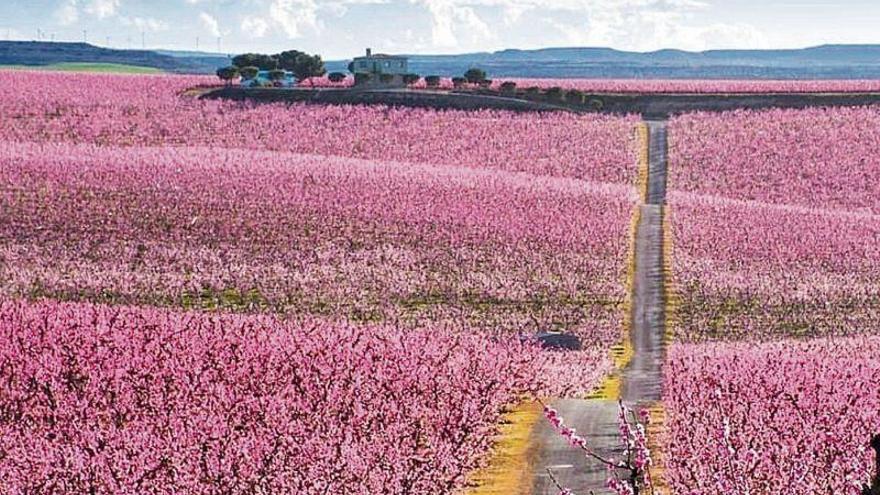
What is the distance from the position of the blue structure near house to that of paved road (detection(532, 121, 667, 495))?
48879 mm

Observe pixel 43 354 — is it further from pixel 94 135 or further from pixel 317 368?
pixel 94 135

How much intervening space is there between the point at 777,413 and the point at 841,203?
54.0m

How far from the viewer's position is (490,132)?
92.9m

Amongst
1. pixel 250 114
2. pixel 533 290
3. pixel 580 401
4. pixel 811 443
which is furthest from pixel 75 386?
pixel 250 114

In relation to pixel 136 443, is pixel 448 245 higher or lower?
lower

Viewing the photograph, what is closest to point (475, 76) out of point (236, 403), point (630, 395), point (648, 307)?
point (648, 307)

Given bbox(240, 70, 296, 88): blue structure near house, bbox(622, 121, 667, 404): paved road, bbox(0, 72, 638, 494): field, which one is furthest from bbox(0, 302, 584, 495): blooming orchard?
bbox(240, 70, 296, 88): blue structure near house

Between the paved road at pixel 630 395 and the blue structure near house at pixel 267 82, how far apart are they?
4888 centimetres

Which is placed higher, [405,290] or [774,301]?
[405,290]

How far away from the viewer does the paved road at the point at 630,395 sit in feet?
72.7

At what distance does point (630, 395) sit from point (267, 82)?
90.5m

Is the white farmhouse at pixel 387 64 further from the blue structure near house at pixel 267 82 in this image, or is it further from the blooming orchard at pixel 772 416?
the blooming orchard at pixel 772 416

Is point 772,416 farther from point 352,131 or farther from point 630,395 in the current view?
point 352,131

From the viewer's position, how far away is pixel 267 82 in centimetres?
12088
